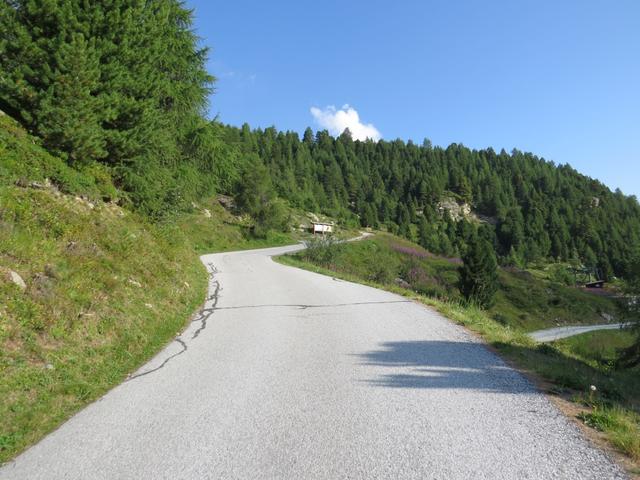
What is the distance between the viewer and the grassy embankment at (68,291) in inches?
199

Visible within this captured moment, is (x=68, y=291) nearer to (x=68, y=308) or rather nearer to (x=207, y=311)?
(x=68, y=308)

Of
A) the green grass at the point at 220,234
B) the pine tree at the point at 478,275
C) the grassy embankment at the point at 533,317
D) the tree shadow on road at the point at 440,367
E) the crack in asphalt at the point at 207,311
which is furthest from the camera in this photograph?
the green grass at the point at 220,234

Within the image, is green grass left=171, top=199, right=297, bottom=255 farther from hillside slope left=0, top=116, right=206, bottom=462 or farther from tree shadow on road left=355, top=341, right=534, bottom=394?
tree shadow on road left=355, top=341, right=534, bottom=394

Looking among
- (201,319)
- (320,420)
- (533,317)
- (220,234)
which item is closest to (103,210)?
(201,319)

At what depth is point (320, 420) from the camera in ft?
14.3

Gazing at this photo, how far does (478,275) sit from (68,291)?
3120 centimetres

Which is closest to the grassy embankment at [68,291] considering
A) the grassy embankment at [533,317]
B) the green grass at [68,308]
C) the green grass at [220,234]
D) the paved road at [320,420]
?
the green grass at [68,308]

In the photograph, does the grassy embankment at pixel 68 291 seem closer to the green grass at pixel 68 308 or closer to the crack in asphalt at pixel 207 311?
the green grass at pixel 68 308

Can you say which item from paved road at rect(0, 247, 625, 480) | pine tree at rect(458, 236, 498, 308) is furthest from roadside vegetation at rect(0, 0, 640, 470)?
pine tree at rect(458, 236, 498, 308)

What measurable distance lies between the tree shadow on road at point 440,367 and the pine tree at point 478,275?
26818 mm

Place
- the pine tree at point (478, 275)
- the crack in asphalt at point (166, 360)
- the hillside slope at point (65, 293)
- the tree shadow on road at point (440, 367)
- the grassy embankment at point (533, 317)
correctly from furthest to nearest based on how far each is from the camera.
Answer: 1. the pine tree at point (478, 275)
2. the crack in asphalt at point (166, 360)
3. the tree shadow on road at point (440, 367)
4. the hillside slope at point (65, 293)
5. the grassy embankment at point (533, 317)

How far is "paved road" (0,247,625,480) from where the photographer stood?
3.50 meters

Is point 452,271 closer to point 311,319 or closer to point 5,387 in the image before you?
point 311,319

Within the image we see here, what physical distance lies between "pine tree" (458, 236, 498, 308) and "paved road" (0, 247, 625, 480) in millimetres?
26706
